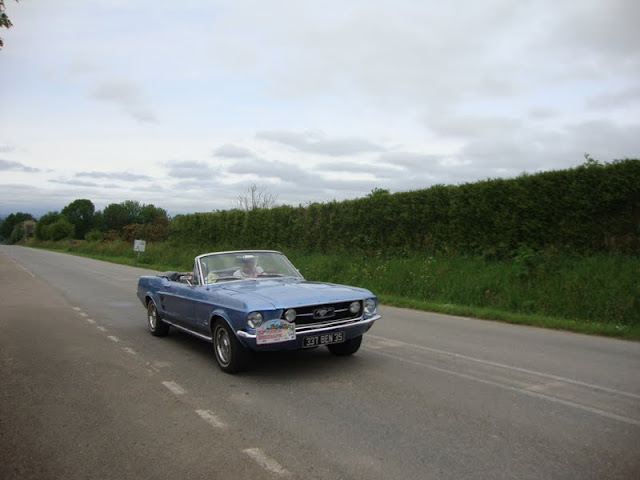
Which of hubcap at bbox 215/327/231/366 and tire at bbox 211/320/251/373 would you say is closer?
tire at bbox 211/320/251/373

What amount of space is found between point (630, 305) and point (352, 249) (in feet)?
35.7

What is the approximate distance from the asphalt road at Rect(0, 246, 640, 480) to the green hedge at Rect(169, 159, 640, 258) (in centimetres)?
497

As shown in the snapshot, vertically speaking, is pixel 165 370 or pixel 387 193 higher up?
pixel 387 193

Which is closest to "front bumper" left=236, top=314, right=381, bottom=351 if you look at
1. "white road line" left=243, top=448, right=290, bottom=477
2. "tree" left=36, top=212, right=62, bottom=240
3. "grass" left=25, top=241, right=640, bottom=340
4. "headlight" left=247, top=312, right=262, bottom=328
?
"headlight" left=247, top=312, right=262, bottom=328

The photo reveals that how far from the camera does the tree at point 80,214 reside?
143 m

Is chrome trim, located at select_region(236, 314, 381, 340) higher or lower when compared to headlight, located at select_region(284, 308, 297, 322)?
lower

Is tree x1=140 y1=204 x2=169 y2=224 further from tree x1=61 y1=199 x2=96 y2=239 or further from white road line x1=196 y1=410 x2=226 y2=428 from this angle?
white road line x1=196 y1=410 x2=226 y2=428

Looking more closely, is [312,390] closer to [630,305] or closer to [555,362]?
[555,362]

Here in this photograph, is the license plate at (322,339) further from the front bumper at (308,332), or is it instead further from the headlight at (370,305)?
the headlight at (370,305)

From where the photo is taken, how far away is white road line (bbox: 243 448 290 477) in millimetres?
3637

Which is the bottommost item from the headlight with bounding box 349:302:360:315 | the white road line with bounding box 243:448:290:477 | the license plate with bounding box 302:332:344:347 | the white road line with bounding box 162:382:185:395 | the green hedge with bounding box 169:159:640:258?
the white road line with bounding box 162:382:185:395

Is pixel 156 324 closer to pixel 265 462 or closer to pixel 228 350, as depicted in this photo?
pixel 228 350

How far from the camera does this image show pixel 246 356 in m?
6.22

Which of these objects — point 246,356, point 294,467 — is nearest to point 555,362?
point 246,356
